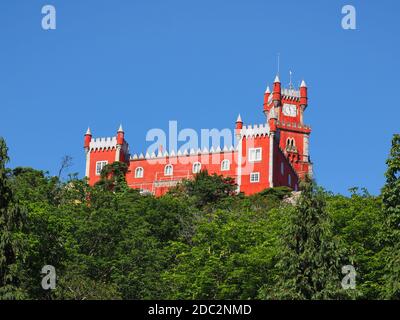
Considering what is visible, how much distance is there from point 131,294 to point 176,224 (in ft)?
55.0

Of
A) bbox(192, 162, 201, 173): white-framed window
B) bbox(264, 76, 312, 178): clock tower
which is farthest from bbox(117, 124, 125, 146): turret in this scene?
bbox(264, 76, 312, 178): clock tower

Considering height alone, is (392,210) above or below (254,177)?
below

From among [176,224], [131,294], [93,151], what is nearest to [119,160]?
[93,151]

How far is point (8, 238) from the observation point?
26875 millimetres

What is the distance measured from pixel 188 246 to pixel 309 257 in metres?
21.7

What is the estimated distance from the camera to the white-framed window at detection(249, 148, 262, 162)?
289 feet

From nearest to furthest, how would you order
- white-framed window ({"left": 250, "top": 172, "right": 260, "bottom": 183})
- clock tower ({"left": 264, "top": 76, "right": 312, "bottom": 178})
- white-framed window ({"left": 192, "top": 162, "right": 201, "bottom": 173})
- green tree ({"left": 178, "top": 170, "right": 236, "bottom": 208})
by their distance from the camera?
green tree ({"left": 178, "top": 170, "right": 236, "bottom": 208})
white-framed window ({"left": 250, "top": 172, "right": 260, "bottom": 183})
white-framed window ({"left": 192, "top": 162, "right": 201, "bottom": 173})
clock tower ({"left": 264, "top": 76, "right": 312, "bottom": 178})

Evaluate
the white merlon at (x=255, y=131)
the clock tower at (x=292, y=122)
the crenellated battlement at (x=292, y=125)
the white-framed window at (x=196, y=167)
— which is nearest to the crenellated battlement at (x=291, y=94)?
the clock tower at (x=292, y=122)

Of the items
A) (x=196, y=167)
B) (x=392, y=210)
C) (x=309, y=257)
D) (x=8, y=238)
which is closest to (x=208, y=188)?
(x=196, y=167)

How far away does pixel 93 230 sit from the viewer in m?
51.8

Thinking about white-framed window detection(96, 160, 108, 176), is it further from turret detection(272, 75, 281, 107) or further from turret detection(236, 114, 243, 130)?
turret detection(272, 75, 281, 107)

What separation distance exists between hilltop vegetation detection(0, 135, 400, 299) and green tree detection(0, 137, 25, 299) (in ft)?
0.11

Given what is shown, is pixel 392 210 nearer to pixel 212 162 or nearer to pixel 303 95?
pixel 212 162

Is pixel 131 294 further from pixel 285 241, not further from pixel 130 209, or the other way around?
pixel 285 241
